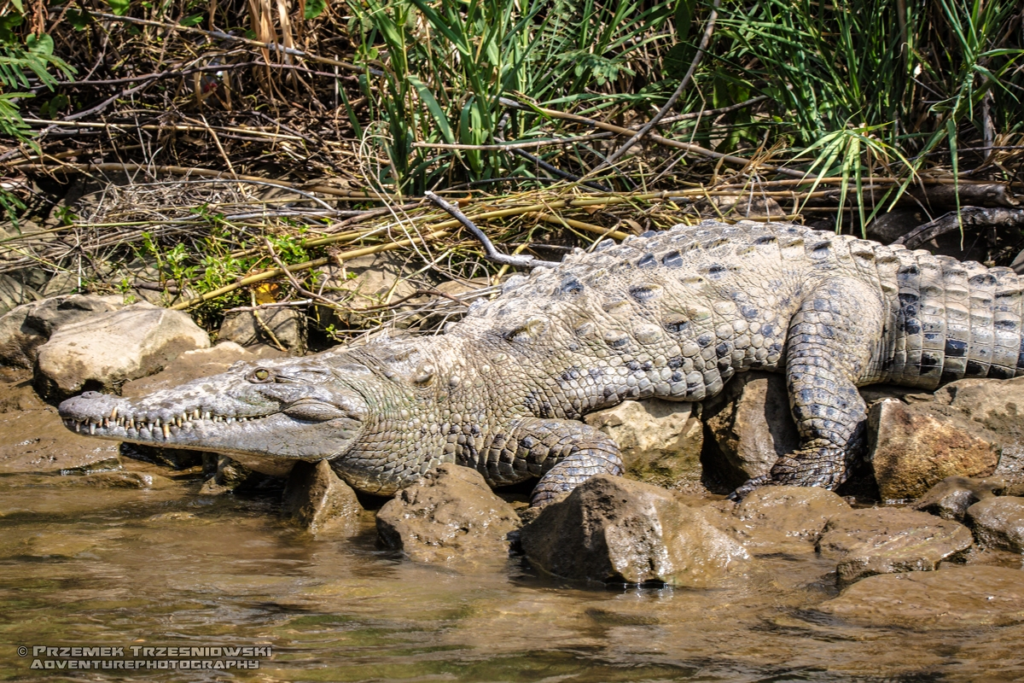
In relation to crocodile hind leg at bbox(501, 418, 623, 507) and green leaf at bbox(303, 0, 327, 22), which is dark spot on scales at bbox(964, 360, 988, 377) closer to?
crocodile hind leg at bbox(501, 418, 623, 507)

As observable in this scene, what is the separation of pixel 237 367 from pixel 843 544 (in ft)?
8.11

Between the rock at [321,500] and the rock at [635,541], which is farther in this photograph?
the rock at [321,500]

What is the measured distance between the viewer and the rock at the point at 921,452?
143 inches

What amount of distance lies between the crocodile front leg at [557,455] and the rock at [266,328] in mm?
2004

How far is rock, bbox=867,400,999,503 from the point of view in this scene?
3627mm

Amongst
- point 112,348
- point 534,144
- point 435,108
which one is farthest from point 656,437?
point 112,348

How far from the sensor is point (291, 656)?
240cm

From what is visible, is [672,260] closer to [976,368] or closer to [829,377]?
[829,377]

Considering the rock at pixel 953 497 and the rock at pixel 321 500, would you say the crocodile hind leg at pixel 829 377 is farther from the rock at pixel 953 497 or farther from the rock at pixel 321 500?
the rock at pixel 321 500

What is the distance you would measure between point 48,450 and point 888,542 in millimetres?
3893

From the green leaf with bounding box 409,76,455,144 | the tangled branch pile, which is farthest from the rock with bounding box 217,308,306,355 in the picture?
the green leaf with bounding box 409,76,455,144

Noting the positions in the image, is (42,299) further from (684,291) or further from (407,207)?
(684,291)

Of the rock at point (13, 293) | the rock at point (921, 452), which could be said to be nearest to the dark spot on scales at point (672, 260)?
the rock at point (921, 452)

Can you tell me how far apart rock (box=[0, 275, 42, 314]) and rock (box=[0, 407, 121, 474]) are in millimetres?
1603
